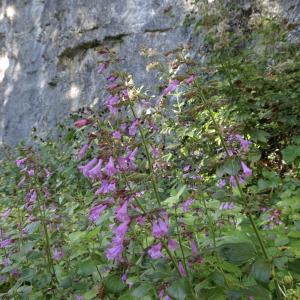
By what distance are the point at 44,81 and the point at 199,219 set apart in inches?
335

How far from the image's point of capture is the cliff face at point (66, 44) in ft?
24.0

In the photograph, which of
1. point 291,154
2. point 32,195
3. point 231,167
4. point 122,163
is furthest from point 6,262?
point 291,154

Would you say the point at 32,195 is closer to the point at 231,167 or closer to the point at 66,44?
the point at 231,167

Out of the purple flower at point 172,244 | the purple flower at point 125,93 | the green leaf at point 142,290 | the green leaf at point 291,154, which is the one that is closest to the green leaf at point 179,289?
the green leaf at point 142,290

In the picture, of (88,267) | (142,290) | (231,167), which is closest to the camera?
(142,290)

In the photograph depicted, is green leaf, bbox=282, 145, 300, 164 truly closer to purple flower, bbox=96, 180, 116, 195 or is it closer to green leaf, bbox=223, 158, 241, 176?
green leaf, bbox=223, 158, 241, 176

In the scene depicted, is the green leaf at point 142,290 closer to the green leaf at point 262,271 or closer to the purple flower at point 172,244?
the purple flower at point 172,244

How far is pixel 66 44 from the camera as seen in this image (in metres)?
9.34

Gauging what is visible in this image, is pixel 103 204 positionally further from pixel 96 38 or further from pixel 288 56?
pixel 96 38

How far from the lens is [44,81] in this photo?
10211mm

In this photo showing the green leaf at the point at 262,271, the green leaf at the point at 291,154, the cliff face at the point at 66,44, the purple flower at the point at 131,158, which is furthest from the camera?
the cliff face at the point at 66,44

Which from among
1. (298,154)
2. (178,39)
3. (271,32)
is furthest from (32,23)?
(298,154)

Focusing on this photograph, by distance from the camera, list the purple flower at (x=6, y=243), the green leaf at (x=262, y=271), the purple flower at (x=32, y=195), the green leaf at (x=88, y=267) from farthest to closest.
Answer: the purple flower at (x=6, y=243) → the purple flower at (x=32, y=195) → the green leaf at (x=88, y=267) → the green leaf at (x=262, y=271)

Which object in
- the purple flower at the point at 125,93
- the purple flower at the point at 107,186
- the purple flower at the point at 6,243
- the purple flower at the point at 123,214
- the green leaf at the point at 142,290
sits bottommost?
the purple flower at the point at 6,243
